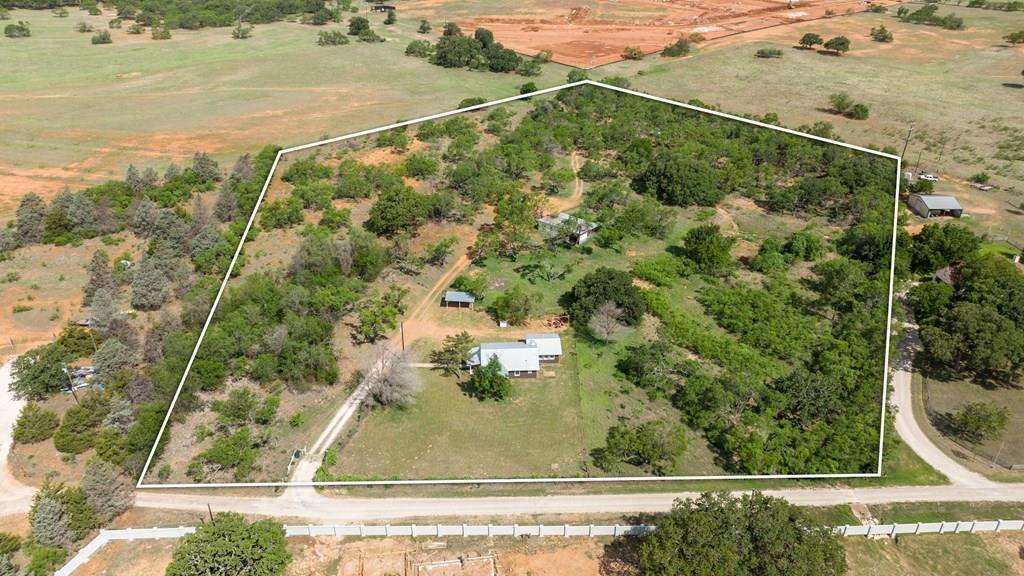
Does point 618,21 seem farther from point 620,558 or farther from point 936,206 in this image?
point 620,558

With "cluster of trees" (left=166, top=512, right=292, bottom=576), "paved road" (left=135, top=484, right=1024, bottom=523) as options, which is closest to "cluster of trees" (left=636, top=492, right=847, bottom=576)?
"paved road" (left=135, top=484, right=1024, bottom=523)

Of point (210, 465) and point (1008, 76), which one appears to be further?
point (1008, 76)

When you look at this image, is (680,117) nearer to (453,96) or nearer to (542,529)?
(453,96)

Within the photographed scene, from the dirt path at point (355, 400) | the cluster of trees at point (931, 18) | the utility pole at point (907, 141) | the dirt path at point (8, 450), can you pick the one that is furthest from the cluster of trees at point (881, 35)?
the dirt path at point (8, 450)

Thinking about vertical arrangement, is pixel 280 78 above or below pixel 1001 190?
above

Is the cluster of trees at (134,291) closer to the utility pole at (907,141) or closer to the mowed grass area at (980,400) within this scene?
the mowed grass area at (980,400)

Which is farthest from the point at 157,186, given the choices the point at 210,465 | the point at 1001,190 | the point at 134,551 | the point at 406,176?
the point at 1001,190

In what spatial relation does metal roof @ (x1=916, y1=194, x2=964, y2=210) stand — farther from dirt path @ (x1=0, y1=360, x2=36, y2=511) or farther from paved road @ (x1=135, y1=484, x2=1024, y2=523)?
dirt path @ (x1=0, y1=360, x2=36, y2=511)
